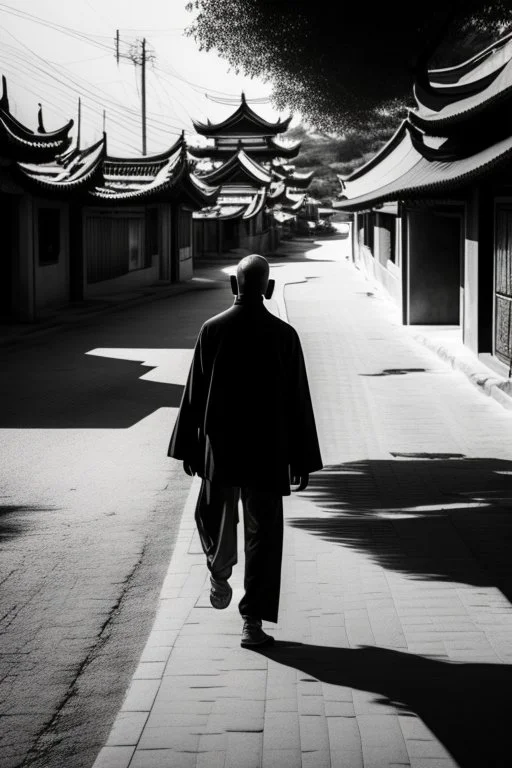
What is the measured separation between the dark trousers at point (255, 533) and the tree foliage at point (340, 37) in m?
10.4

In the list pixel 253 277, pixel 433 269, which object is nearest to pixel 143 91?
pixel 433 269

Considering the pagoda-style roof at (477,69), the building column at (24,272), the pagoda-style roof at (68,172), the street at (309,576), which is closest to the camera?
the street at (309,576)

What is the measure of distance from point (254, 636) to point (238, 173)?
203ft

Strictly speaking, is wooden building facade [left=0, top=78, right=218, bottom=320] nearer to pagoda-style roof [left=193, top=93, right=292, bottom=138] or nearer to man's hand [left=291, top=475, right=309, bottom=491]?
man's hand [left=291, top=475, right=309, bottom=491]

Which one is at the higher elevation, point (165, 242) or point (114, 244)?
point (165, 242)

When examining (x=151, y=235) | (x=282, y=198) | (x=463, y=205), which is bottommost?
(x=463, y=205)

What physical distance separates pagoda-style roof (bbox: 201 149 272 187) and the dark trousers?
195 feet

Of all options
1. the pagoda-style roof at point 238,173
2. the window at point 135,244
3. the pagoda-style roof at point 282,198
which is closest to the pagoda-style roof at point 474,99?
the window at point 135,244

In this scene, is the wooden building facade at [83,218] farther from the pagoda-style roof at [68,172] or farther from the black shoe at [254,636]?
the black shoe at [254,636]

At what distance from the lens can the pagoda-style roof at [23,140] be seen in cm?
2275

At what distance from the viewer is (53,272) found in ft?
92.3

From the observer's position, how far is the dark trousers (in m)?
5.32

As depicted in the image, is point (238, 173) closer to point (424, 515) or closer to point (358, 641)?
point (424, 515)

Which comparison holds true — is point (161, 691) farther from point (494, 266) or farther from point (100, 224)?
point (100, 224)
